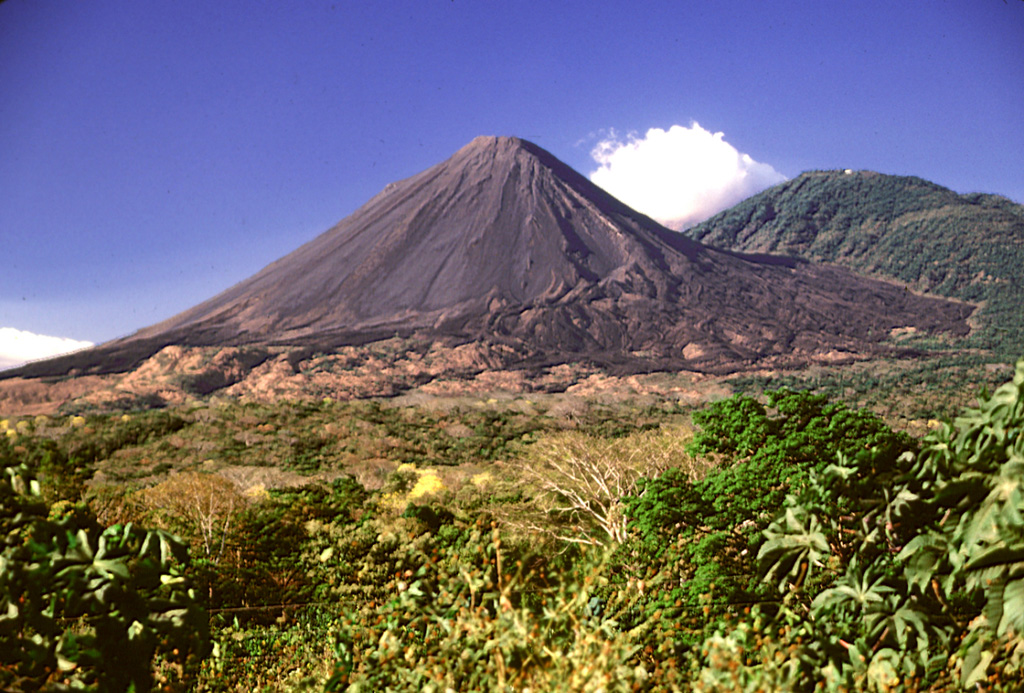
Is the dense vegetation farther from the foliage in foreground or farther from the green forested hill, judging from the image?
the green forested hill

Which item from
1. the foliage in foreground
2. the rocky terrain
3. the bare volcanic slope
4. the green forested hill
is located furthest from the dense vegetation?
the green forested hill

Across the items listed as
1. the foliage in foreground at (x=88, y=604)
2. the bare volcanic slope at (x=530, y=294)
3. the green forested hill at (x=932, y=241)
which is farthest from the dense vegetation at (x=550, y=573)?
the green forested hill at (x=932, y=241)

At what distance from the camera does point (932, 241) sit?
17.7 meters

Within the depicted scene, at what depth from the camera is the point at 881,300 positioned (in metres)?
18.9

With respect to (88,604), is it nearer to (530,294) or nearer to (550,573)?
(550,573)

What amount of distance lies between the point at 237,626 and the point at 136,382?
1615 centimetres

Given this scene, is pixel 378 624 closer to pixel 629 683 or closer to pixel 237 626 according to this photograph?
pixel 237 626

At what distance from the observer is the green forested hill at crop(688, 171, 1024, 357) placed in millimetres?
11953

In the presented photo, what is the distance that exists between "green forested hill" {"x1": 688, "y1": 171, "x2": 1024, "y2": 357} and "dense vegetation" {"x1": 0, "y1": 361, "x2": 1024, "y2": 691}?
787cm

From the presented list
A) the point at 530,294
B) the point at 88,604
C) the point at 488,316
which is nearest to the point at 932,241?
the point at 530,294

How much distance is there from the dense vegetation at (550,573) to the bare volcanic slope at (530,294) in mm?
6753

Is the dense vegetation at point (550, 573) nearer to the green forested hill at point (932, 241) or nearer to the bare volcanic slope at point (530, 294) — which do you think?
the bare volcanic slope at point (530, 294)

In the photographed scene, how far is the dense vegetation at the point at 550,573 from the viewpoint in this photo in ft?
12.7

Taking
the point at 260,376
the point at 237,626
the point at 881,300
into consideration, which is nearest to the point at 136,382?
the point at 260,376
